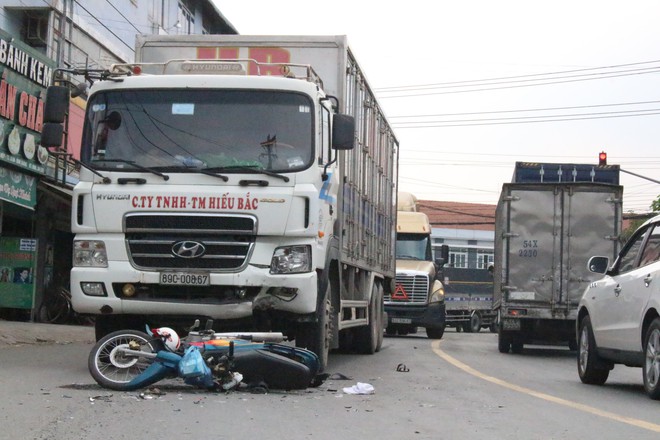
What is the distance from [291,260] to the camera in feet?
33.0

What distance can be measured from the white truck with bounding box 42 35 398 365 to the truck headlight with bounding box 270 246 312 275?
1 centimetres

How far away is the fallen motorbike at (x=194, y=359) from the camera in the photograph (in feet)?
29.0

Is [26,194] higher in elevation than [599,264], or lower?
higher

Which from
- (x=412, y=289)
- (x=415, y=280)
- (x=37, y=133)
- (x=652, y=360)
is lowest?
(x=652, y=360)

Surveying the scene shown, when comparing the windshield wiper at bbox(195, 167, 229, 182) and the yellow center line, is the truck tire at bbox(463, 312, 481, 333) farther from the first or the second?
the windshield wiper at bbox(195, 167, 229, 182)

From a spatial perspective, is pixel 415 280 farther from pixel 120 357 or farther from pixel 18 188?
pixel 120 357

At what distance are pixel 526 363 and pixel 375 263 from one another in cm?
286

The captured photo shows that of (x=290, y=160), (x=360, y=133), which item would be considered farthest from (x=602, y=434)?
(x=360, y=133)

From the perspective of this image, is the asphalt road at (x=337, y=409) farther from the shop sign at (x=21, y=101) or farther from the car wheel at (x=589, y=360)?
the shop sign at (x=21, y=101)

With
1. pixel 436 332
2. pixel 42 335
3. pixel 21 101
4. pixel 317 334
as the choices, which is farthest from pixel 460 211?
pixel 317 334

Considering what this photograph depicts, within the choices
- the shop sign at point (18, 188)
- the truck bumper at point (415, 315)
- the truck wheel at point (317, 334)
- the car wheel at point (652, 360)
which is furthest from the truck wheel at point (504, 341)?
the shop sign at point (18, 188)

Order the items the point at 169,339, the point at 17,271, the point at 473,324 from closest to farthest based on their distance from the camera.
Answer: the point at 169,339, the point at 17,271, the point at 473,324

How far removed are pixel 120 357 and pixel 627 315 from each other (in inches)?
197

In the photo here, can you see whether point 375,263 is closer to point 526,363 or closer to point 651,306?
point 526,363
